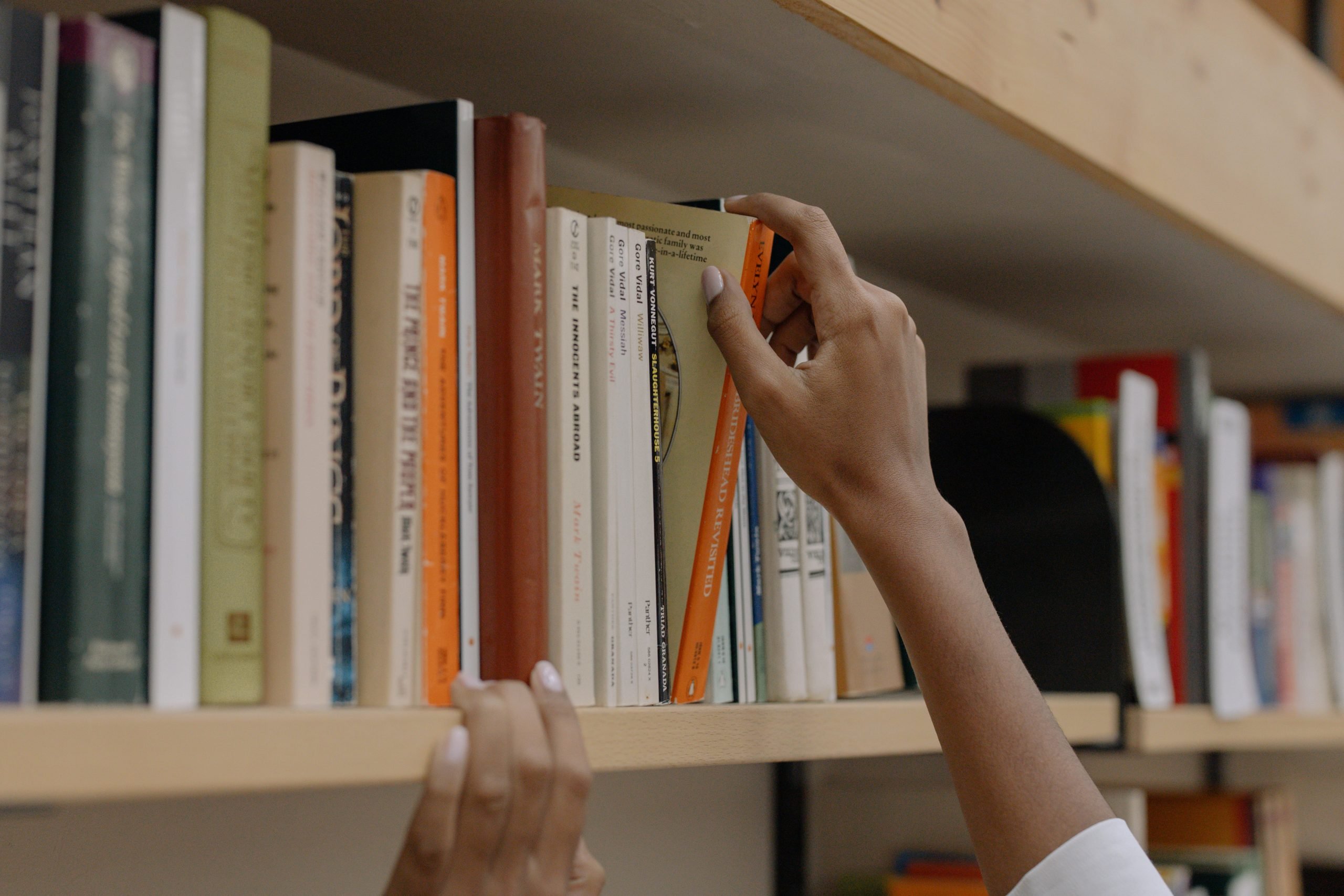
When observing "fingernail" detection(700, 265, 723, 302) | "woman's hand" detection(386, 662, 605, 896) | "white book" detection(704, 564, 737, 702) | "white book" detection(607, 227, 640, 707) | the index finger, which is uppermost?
the index finger

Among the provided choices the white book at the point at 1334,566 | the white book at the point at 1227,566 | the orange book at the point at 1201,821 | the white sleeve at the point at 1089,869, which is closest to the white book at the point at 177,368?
the white sleeve at the point at 1089,869

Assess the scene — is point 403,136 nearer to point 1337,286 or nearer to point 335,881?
point 335,881

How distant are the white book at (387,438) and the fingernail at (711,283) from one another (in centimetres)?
22

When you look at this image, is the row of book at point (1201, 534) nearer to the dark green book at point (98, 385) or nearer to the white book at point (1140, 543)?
the white book at point (1140, 543)

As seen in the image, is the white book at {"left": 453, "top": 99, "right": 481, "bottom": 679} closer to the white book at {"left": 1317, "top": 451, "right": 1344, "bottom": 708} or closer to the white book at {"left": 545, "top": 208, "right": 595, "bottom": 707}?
the white book at {"left": 545, "top": 208, "right": 595, "bottom": 707}

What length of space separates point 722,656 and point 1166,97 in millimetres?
726

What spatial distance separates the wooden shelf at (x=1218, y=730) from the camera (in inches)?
46.0

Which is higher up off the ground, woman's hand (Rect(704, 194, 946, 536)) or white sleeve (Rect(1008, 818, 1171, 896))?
woman's hand (Rect(704, 194, 946, 536))

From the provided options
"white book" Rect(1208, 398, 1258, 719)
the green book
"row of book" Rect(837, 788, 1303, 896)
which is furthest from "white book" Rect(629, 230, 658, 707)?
"white book" Rect(1208, 398, 1258, 719)

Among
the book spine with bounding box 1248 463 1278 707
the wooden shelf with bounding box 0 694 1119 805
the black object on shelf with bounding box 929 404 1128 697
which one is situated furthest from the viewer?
the book spine with bounding box 1248 463 1278 707

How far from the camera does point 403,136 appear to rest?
25.1 inches

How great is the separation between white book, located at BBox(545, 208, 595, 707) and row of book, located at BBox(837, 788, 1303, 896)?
28.7 inches

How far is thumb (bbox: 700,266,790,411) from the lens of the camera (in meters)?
0.72

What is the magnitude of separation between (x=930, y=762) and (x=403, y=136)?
3.23 ft
